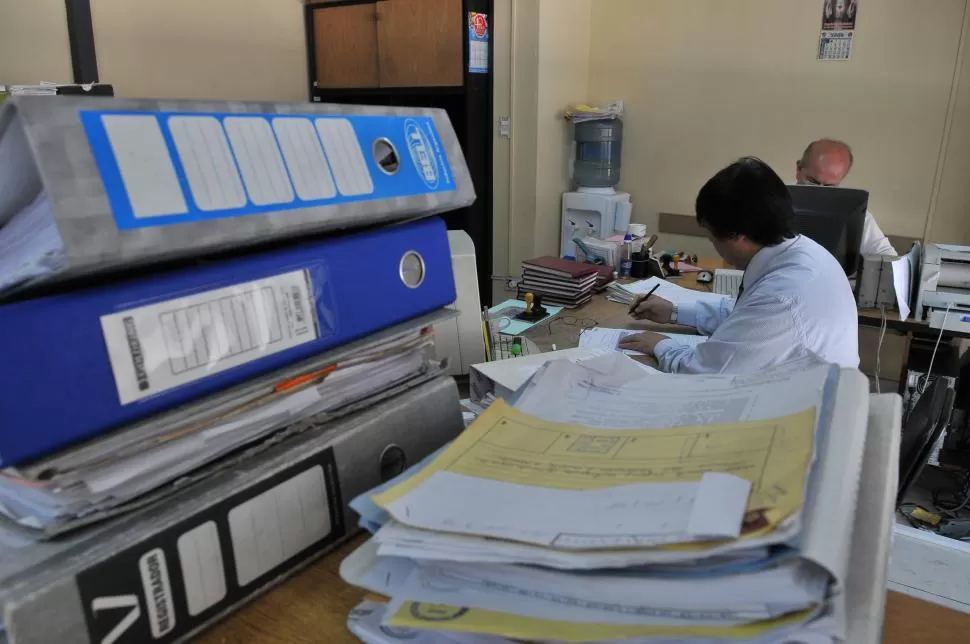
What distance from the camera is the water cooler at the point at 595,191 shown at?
163 inches

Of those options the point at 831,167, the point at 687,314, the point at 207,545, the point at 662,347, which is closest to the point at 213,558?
the point at 207,545

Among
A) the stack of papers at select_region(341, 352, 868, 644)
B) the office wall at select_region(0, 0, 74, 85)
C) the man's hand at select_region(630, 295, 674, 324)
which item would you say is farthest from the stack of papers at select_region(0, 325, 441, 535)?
the office wall at select_region(0, 0, 74, 85)

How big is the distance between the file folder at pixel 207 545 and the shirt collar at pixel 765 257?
166 centimetres

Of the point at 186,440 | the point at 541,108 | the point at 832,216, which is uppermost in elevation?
the point at 541,108

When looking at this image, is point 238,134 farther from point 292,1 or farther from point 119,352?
point 292,1

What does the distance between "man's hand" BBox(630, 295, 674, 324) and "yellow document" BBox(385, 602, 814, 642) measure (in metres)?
1.93

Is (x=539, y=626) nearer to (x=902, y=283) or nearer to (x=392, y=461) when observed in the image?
(x=392, y=461)

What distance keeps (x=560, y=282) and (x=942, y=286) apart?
4.82 ft

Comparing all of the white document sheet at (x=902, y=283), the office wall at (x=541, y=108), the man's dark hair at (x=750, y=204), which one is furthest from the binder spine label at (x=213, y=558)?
the office wall at (x=541, y=108)

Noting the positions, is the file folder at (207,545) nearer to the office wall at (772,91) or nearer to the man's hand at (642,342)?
the man's hand at (642,342)

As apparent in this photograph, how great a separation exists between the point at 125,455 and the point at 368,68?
4113 millimetres

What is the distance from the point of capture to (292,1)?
171 inches

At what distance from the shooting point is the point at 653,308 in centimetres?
229

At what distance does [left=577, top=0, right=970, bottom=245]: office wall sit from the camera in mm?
3439
